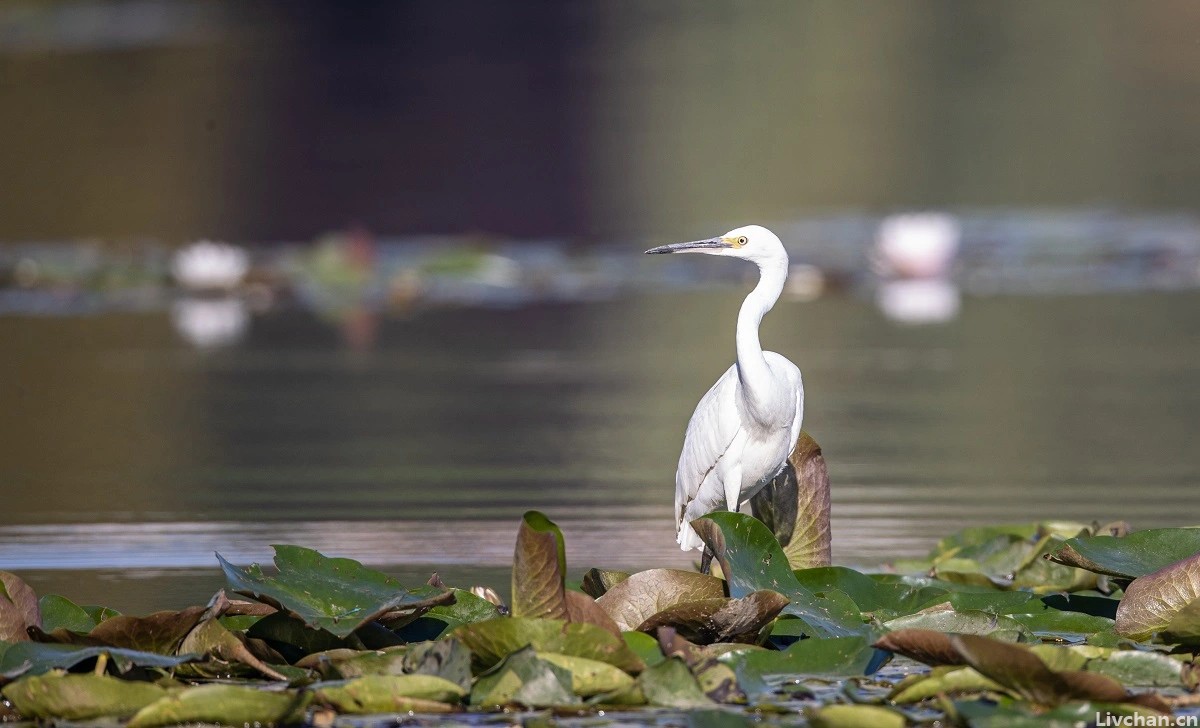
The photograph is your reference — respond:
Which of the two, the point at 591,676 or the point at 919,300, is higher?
the point at 919,300

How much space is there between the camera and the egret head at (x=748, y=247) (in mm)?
5812

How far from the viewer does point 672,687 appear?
13.4ft

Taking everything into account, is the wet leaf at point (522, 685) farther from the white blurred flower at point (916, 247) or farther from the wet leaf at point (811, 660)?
the white blurred flower at point (916, 247)

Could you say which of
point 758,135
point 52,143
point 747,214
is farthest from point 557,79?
point 747,214

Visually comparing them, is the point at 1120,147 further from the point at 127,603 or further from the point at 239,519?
the point at 127,603

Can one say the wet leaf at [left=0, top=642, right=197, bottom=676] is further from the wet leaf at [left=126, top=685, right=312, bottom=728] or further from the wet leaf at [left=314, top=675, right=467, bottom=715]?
the wet leaf at [left=314, top=675, right=467, bottom=715]

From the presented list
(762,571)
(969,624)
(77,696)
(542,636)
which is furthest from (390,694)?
(969,624)

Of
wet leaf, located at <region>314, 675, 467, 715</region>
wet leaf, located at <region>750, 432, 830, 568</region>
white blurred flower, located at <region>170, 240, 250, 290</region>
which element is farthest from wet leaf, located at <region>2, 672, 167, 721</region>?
white blurred flower, located at <region>170, 240, 250, 290</region>

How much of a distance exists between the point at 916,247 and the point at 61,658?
360 inches

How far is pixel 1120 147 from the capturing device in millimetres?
20125

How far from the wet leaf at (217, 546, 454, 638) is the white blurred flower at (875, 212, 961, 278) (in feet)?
27.0

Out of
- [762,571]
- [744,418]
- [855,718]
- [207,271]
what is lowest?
[855,718]

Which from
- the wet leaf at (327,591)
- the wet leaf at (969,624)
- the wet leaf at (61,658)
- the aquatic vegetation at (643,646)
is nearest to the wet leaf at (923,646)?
the aquatic vegetation at (643,646)

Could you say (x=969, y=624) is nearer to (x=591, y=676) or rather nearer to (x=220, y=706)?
(x=591, y=676)
